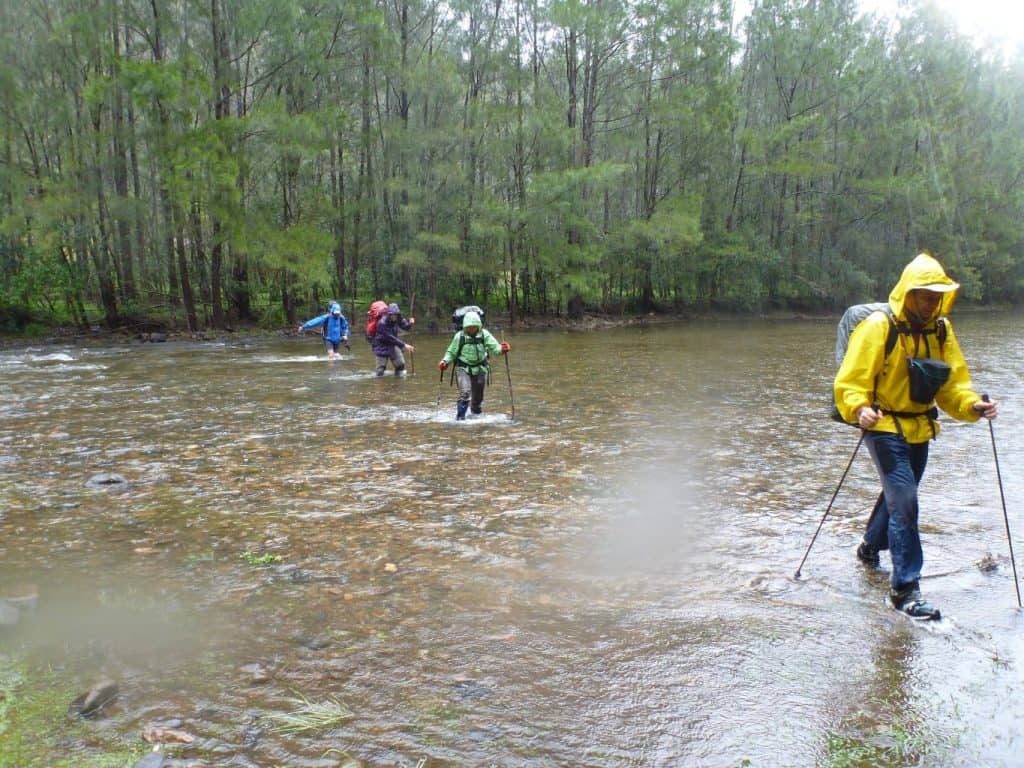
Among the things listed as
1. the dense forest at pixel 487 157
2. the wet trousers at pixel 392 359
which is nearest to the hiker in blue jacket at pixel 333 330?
the wet trousers at pixel 392 359

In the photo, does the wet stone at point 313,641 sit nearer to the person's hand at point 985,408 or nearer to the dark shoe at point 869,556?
the dark shoe at point 869,556

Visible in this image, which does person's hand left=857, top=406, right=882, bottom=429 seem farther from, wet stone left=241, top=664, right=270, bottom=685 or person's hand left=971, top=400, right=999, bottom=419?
wet stone left=241, top=664, right=270, bottom=685

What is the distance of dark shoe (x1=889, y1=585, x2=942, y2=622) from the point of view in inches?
181

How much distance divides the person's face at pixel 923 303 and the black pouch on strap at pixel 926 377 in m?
0.30

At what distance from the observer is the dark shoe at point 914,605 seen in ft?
15.1

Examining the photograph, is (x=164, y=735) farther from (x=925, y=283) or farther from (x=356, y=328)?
(x=356, y=328)

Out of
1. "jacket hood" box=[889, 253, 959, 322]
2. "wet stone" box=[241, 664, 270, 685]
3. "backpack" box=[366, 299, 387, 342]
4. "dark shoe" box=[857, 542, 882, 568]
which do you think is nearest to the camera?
"wet stone" box=[241, 664, 270, 685]

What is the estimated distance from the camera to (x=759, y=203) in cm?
4572

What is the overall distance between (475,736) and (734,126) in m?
42.0

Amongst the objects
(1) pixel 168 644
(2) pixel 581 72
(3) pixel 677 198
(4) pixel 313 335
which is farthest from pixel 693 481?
(2) pixel 581 72

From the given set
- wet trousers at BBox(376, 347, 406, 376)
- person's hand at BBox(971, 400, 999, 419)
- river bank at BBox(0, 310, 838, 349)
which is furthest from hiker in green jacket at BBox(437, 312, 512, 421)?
river bank at BBox(0, 310, 838, 349)

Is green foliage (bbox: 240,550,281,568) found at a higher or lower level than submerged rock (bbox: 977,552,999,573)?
higher

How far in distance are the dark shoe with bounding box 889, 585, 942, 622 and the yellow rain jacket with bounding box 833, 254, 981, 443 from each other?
1011 mm

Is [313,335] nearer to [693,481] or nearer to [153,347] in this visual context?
[153,347]
